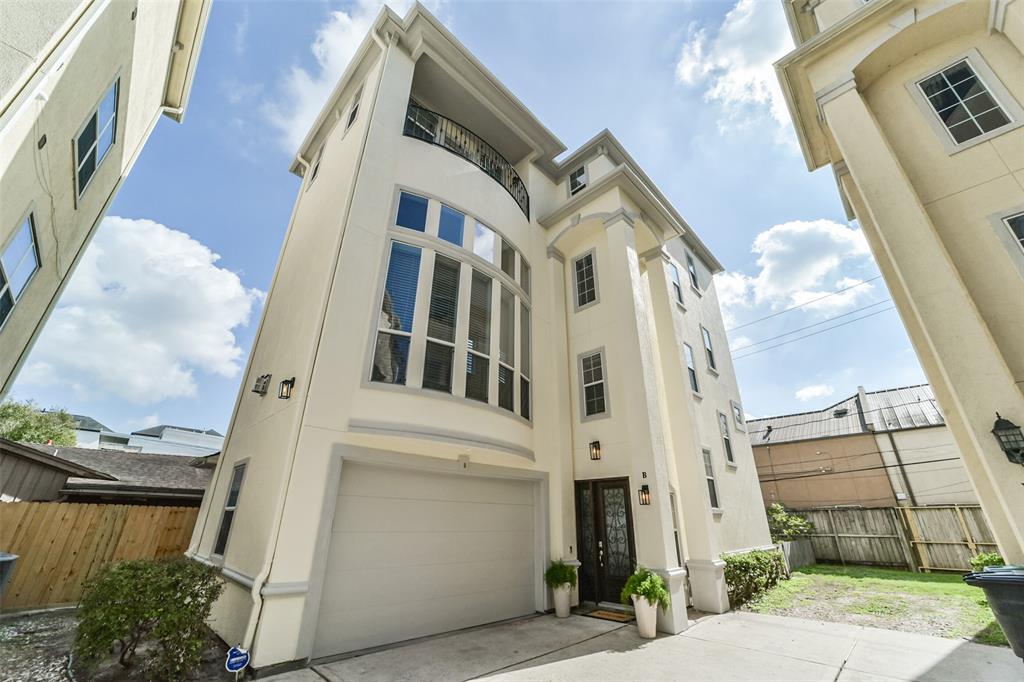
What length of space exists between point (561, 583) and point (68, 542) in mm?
9847

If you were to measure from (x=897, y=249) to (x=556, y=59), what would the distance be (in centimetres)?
827

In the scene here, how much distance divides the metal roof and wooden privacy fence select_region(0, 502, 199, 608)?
91.6 feet

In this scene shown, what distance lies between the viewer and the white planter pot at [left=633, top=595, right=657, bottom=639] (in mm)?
6168

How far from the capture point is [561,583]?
24.1ft

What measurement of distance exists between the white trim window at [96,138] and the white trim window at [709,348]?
49.1 feet

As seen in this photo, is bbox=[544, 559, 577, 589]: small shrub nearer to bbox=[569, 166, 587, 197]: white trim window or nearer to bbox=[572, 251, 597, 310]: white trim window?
bbox=[572, 251, 597, 310]: white trim window

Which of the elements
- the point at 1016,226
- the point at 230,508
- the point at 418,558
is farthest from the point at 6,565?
the point at 1016,226

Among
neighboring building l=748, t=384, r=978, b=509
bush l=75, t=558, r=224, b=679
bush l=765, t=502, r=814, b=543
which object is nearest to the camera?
bush l=75, t=558, r=224, b=679

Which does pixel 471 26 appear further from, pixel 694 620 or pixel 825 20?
pixel 694 620

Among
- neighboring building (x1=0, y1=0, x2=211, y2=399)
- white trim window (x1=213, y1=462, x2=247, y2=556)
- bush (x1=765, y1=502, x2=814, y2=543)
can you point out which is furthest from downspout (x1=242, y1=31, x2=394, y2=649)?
bush (x1=765, y1=502, x2=814, y2=543)

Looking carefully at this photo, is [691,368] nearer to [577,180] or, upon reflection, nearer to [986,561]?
[577,180]

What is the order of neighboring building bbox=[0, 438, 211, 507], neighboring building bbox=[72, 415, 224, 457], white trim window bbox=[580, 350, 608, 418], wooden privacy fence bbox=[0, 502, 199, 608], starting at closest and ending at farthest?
1. wooden privacy fence bbox=[0, 502, 199, 608]
2. white trim window bbox=[580, 350, 608, 418]
3. neighboring building bbox=[0, 438, 211, 507]
4. neighboring building bbox=[72, 415, 224, 457]

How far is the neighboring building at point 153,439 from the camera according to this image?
128ft

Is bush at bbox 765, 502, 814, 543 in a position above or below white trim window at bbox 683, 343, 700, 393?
below
